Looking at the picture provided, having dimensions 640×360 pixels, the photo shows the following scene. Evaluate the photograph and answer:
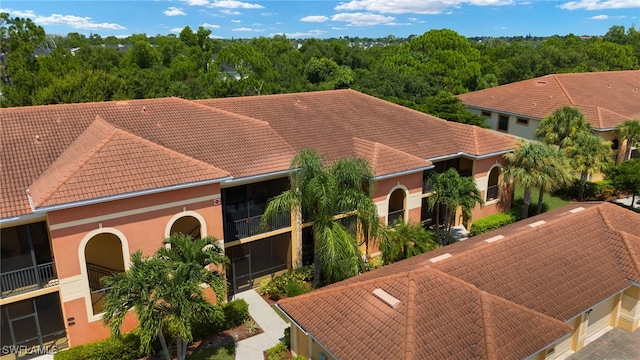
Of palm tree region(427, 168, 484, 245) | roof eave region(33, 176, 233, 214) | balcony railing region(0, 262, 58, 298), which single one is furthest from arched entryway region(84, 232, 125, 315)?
palm tree region(427, 168, 484, 245)

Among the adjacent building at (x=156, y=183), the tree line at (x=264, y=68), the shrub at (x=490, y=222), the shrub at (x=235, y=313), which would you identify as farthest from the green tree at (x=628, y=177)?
the shrub at (x=235, y=313)

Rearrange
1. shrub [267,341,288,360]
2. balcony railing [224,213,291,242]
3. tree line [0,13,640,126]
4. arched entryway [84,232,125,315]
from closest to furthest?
shrub [267,341,288,360], arched entryway [84,232,125,315], balcony railing [224,213,291,242], tree line [0,13,640,126]

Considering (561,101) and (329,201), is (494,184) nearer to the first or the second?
(329,201)

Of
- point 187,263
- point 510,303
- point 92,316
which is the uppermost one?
point 187,263

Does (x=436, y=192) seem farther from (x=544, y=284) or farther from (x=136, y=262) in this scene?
(x=136, y=262)

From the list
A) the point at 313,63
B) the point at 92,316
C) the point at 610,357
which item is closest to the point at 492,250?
the point at 610,357

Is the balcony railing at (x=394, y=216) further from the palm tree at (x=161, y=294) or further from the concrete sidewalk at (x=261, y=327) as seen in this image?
the palm tree at (x=161, y=294)

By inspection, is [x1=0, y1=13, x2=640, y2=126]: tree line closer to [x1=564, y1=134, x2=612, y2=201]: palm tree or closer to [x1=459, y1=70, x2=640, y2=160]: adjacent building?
[x1=459, y1=70, x2=640, y2=160]: adjacent building
